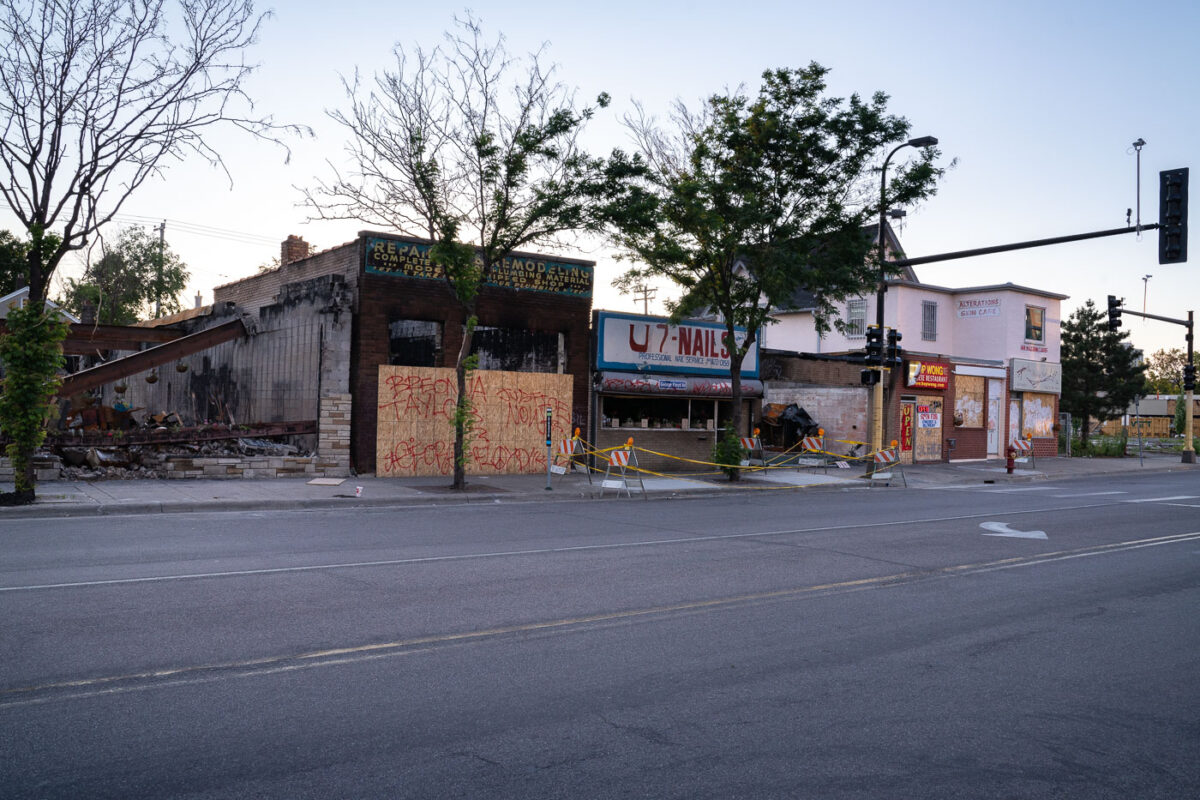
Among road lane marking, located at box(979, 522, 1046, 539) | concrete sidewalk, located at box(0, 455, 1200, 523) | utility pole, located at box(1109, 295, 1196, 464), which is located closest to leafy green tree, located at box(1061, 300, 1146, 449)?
utility pole, located at box(1109, 295, 1196, 464)

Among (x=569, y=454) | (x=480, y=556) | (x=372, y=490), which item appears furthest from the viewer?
(x=569, y=454)

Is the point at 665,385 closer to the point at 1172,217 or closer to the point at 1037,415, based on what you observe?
the point at 1172,217

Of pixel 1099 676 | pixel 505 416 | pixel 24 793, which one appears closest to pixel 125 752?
pixel 24 793

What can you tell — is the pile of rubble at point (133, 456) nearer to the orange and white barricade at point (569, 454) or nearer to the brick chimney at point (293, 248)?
the orange and white barricade at point (569, 454)

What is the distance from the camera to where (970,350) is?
3841 centimetres

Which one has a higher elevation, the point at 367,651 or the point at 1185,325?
the point at 1185,325

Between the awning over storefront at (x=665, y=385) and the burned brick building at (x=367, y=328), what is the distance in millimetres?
730

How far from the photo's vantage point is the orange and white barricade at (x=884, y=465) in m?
25.4

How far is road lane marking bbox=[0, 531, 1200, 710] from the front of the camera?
5.34 meters

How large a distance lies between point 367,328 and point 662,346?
890 cm

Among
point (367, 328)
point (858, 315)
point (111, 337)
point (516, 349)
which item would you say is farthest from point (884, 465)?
point (111, 337)

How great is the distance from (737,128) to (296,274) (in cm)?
1187

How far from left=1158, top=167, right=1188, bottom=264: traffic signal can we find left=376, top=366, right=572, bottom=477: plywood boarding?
44.9 feet

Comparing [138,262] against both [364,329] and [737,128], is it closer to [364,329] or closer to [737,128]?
[364,329]
